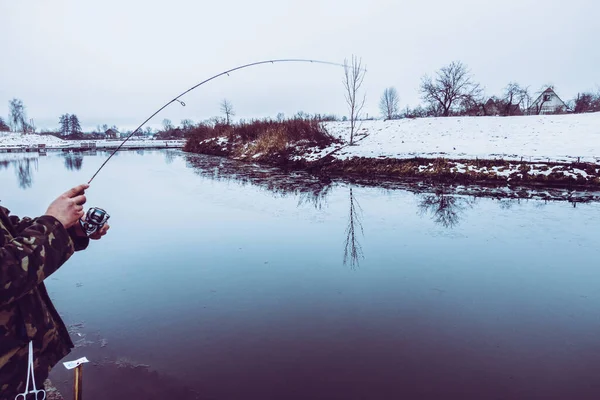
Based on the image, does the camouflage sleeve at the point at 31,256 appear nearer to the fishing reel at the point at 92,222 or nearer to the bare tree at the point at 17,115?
the fishing reel at the point at 92,222

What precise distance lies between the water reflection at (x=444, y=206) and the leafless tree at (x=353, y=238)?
6.49 feet

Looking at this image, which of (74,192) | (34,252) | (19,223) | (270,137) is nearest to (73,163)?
(270,137)

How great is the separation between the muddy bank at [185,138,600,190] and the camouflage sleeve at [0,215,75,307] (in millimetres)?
16525

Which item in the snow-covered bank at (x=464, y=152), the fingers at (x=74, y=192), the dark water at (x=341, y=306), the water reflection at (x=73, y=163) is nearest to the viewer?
the fingers at (x=74, y=192)

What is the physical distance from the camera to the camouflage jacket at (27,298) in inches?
59.7

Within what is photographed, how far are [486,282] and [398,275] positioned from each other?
1.38 metres

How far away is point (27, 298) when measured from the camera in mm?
1756

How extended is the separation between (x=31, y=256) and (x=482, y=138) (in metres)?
27.2

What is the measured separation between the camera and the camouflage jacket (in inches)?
59.7

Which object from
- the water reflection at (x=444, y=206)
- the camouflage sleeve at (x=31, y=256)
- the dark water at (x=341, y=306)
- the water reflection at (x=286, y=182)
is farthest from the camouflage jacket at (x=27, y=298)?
the water reflection at (x=286, y=182)

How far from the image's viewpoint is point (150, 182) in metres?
18.9

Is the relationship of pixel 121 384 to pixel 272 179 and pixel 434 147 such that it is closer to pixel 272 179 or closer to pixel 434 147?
pixel 272 179

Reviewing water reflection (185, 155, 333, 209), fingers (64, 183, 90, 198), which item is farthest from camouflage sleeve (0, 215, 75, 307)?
water reflection (185, 155, 333, 209)

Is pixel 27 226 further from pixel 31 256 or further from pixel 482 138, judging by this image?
pixel 482 138
